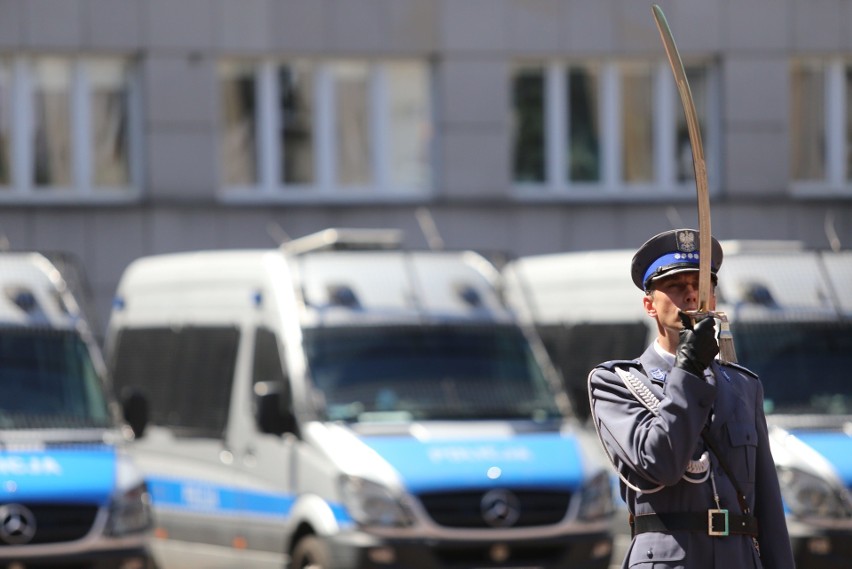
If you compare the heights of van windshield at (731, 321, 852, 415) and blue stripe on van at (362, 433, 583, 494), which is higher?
van windshield at (731, 321, 852, 415)

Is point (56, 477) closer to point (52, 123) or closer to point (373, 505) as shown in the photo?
point (373, 505)

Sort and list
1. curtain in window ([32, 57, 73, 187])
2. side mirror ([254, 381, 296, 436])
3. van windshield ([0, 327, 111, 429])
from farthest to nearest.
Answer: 1. curtain in window ([32, 57, 73, 187])
2. van windshield ([0, 327, 111, 429])
3. side mirror ([254, 381, 296, 436])

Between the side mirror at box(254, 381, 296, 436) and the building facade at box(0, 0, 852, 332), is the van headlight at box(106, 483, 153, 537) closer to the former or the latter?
the side mirror at box(254, 381, 296, 436)

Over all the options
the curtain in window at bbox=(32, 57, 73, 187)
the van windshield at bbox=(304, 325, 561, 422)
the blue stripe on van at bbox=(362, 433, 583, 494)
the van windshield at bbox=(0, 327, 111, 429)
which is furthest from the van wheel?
the curtain in window at bbox=(32, 57, 73, 187)

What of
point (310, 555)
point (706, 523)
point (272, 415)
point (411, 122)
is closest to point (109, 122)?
point (411, 122)

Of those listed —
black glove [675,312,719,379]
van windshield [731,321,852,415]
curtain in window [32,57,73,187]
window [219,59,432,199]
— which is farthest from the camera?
window [219,59,432,199]

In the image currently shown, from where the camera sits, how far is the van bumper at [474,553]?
9.43m

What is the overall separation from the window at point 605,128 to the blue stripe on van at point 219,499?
33.3ft

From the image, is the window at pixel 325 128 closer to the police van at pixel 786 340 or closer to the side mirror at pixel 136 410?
the police van at pixel 786 340

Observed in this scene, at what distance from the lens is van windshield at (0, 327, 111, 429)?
10.1m

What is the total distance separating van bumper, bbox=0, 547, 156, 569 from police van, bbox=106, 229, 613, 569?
0.83 m

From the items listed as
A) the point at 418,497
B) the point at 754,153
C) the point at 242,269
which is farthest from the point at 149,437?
the point at 754,153

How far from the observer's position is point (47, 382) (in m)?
10.3

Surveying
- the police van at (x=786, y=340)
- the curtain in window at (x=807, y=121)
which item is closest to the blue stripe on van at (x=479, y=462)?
the police van at (x=786, y=340)
